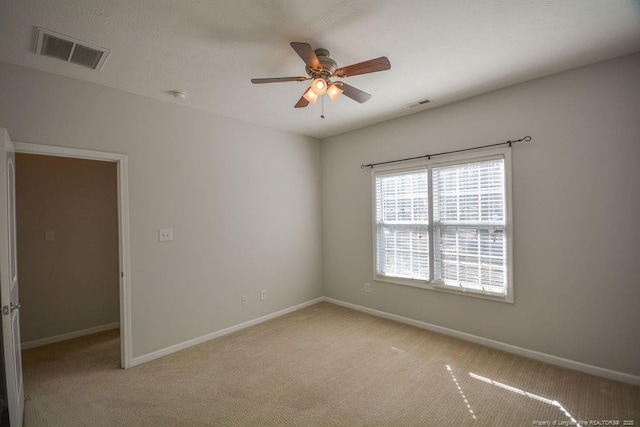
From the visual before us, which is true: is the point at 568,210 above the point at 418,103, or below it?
below

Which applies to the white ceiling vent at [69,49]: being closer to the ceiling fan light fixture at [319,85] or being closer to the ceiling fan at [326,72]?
the ceiling fan at [326,72]

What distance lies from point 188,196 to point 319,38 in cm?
221

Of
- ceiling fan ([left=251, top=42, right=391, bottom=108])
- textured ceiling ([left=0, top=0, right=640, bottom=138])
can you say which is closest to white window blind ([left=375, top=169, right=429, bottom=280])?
textured ceiling ([left=0, top=0, right=640, bottom=138])

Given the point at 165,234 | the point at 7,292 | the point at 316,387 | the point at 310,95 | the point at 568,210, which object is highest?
the point at 310,95

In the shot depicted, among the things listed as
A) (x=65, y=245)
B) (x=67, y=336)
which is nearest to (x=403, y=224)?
(x=65, y=245)

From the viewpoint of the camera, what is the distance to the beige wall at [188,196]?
8.28ft

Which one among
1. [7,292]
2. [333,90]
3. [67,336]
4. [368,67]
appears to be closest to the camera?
[7,292]

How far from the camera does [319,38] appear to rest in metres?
2.07

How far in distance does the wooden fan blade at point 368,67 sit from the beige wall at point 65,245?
3.66 m

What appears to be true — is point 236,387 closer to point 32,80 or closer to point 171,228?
point 171,228

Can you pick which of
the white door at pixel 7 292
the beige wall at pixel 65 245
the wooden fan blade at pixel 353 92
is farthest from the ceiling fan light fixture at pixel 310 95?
the beige wall at pixel 65 245

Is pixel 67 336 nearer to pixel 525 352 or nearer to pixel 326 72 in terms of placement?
pixel 326 72

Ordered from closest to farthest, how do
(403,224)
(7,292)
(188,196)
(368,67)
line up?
(7,292)
(368,67)
(188,196)
(403,224)

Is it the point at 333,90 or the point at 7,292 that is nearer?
the point at 7,292
